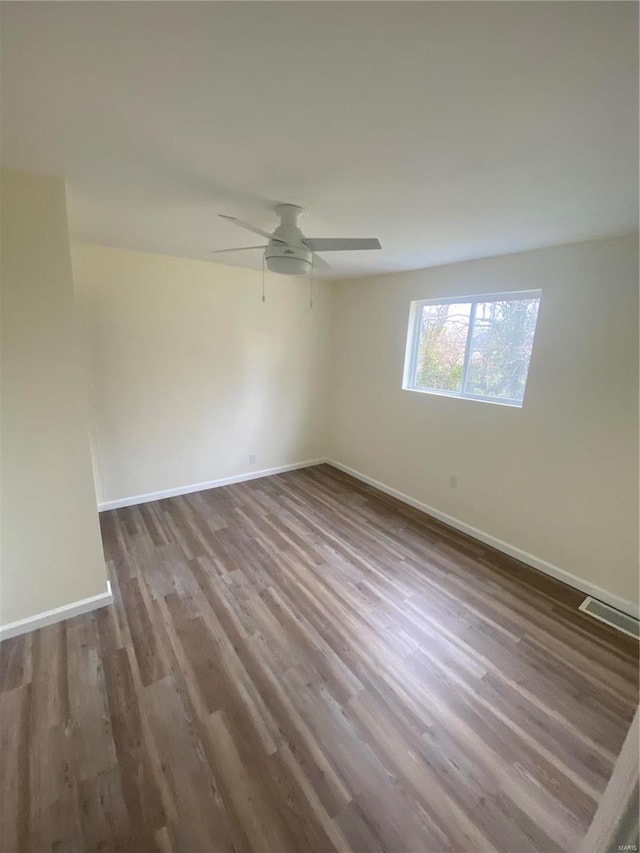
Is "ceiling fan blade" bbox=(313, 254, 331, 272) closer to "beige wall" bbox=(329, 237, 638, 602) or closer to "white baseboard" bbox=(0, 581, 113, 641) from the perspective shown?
"beige wall" bbox=(329, 237, 638, 602)

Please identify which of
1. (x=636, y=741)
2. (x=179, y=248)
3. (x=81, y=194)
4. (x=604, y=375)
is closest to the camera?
(x=636, y=741)

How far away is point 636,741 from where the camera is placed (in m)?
0.53

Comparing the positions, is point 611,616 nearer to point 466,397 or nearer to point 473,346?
point 466,397

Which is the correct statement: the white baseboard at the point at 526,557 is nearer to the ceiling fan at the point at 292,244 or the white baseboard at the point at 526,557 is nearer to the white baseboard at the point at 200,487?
the white baseboard at the point at 200,487

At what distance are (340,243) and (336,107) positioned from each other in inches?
27.5

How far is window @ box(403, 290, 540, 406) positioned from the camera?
2.76 metres

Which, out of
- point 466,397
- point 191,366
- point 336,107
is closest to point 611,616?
point 466,397

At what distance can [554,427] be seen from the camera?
2.54 meters

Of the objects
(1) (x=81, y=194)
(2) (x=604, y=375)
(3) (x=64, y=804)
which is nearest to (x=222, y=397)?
(1) (x=81, y=194)

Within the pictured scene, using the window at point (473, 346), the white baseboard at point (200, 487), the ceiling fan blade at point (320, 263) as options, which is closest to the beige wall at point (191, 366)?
the white baseboard at point (200, 487)

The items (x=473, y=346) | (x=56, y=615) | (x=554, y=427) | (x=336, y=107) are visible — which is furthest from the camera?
(x=473, y=346)

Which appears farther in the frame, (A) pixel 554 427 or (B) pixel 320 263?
(A) pixel 554 427

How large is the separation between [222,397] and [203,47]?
10.2 ft

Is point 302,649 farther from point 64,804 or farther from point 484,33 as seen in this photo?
point 484,33
